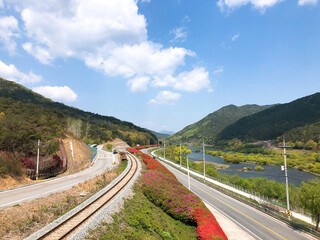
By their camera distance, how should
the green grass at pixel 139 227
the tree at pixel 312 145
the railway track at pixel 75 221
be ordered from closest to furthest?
the railway track at pixel 75 221 < the green grass at pixel 139 227 < the tree at pixel 312 145

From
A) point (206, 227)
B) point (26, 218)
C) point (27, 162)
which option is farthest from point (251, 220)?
point (27, 162)

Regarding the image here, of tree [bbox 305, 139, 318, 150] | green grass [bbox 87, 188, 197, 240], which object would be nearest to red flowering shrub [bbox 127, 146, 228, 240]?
green grass [bbox 87, 188, 197, 240]

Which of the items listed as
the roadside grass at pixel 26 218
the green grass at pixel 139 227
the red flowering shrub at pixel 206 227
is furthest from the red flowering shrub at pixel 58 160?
the red flowering shrub at pixel 206 227

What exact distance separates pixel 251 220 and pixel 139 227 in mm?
19352

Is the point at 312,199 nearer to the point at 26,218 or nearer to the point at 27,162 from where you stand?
the point at 26,218

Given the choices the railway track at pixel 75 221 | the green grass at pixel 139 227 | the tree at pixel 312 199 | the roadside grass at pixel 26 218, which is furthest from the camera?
the tree at pixel 312 199

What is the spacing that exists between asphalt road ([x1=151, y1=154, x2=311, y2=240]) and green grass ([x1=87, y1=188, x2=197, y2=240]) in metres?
9.62

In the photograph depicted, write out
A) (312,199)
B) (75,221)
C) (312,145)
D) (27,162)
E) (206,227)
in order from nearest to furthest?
1. (75,221)
2. (206,227)
3. (312,199)
4. (27,162)
5. (312,145)

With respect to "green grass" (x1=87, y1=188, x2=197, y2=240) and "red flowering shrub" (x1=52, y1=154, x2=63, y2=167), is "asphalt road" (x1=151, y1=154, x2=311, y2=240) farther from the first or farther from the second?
"red flowering shrub" (x1=52, y1=154, x2=63, y2=167)

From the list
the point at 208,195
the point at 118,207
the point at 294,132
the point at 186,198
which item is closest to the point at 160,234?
the point at 118,207

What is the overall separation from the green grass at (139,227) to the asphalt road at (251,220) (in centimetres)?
962

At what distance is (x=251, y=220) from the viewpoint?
24.5m

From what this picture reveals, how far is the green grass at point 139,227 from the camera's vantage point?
38.1ft

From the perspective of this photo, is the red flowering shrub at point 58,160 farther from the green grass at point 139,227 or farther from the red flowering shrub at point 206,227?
the red flowering shrub at point 206,227
